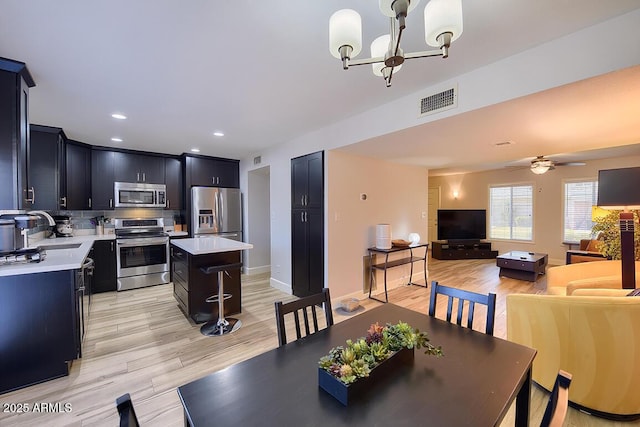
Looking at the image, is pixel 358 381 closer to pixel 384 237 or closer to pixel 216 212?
pixel 384 237

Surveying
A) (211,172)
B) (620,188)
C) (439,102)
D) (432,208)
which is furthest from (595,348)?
(432,208)

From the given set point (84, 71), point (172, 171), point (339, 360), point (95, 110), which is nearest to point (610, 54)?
point (339, 360)

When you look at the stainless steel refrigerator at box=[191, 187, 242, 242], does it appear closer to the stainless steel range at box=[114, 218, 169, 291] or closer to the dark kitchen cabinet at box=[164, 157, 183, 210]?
the dark kitchen cabinet at box=[164, 157, 183, 210]

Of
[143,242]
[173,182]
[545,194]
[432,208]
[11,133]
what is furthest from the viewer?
[432,208]

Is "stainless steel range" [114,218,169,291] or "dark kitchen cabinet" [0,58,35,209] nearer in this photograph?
"dark kitchen cabinet" [0,58,35,209]

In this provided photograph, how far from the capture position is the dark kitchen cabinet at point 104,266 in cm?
431

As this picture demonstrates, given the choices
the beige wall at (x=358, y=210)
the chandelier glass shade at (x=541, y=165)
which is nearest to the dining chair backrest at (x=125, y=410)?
the beige wall at (x=358, y=210)

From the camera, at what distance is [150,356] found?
2.54m

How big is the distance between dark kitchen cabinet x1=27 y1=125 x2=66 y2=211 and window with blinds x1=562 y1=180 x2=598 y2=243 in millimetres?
9546

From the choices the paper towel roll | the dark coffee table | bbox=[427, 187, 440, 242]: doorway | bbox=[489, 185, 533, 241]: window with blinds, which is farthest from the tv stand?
the paper towel roll

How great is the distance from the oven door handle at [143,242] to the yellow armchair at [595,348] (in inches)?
206

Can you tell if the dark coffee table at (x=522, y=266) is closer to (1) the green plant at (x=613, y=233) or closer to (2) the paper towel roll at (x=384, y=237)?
(1) the green plant at (x=613, y=233)

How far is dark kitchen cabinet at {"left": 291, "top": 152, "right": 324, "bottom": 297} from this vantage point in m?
3.79

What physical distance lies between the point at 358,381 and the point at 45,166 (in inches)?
182
